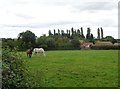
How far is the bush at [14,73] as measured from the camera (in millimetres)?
7289

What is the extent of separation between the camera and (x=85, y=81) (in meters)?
12.6

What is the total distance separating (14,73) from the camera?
304 inches

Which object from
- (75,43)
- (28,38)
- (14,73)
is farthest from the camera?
(75,43)

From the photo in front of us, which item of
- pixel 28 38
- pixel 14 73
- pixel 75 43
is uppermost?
pixel 28 38

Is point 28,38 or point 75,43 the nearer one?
point 28,38

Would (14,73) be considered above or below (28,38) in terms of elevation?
below

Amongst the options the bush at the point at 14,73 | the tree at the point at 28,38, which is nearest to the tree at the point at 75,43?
the tree at the point at 28,38

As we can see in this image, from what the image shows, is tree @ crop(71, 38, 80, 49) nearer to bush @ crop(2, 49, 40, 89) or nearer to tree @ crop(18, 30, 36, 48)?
tree @ crop(18, 30, 36, 48)

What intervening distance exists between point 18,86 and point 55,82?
15.6 feet

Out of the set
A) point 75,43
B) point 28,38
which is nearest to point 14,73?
point 28,38

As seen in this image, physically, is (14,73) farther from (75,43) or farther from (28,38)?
(75,43)

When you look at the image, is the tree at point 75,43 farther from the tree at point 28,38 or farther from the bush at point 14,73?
the bush at point 14,73

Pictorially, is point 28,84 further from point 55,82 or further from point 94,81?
point 94,81

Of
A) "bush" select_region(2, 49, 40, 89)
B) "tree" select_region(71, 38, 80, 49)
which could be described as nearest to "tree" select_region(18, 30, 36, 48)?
"tree" select_region(71, 38, 80, 49)
